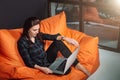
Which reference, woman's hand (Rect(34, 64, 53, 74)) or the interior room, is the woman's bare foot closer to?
the interior room

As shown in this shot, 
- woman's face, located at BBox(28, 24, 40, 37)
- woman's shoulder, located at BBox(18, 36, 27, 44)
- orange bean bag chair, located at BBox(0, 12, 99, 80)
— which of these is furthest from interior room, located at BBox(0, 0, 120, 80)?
woman's face, located at BBox(28, 24, 40, 37)

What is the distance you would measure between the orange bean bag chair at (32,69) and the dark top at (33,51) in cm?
9

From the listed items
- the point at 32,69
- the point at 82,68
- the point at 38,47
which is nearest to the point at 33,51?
the point at 38,47

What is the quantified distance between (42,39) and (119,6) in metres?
0.99

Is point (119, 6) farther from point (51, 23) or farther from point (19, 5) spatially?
point (19, 5)

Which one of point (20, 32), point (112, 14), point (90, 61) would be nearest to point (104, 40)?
point (112, 14)

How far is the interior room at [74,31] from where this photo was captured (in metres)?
2.74

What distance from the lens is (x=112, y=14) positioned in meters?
3.21

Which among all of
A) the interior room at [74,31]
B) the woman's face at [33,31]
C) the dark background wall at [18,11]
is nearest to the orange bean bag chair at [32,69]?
the interior room at [74,31]

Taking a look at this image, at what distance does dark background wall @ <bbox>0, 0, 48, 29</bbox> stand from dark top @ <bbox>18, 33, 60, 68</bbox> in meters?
0.69

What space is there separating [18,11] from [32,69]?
3.70 ft

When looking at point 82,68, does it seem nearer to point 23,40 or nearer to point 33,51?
point 33,51

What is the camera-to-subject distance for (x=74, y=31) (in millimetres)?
3229

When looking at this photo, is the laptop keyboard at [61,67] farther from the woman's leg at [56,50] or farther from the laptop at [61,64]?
the woman's leg at [56,50]
